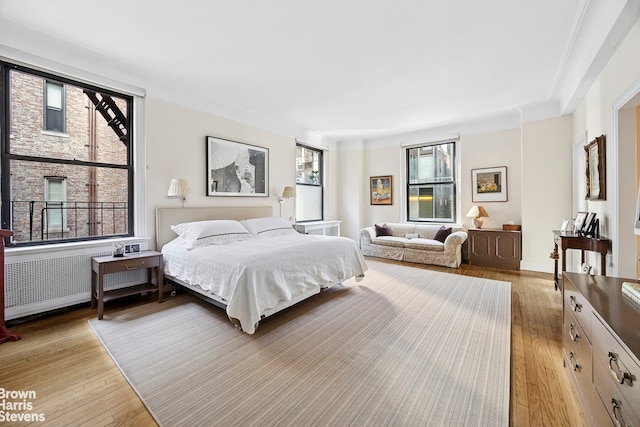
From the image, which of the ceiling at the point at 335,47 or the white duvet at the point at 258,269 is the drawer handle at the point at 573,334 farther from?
the ceiling at the point at 335,47

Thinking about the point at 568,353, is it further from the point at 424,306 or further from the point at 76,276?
the point at 76,276

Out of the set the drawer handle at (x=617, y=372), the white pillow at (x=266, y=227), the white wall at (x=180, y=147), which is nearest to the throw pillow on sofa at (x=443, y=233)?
the white pillow at (x=266, y=227)

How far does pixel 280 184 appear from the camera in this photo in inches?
217

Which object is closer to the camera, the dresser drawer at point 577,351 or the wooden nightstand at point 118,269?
the dresser drawer at point 577,351

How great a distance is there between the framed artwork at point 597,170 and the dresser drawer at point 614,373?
235cm

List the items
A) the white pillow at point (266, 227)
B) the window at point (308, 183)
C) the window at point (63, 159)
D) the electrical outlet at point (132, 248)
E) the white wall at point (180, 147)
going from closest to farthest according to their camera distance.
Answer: the window at point (63, 159) < the electrical outlet at point (132, 248) < the white wall at point (180, 147) < the white pillow at point (266, 227) < the window at point (308, 183)

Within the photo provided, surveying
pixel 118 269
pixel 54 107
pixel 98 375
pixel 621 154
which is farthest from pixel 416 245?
pixel 54 107

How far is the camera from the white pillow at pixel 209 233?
3.34m

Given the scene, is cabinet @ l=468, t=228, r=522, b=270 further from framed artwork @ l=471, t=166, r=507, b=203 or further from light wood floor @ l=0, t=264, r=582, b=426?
light wood floor @ l=0, t=264, r=582, b=426

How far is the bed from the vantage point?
242 centimetres

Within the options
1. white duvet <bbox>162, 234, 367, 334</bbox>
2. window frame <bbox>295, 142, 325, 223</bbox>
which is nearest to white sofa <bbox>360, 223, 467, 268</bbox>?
window frame <bbox>295, 142, 325, 223</bbox>

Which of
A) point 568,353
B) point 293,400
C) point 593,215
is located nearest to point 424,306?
point 568,353

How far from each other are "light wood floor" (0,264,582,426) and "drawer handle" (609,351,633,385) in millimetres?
593

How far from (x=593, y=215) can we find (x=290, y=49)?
12.8 ft
